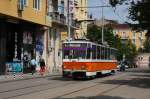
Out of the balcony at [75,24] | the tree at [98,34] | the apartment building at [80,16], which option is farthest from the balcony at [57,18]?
the tree at [98,34]

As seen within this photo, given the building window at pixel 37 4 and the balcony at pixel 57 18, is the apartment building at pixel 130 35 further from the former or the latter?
the building window at pixel 37 4

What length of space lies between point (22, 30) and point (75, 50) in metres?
15.2

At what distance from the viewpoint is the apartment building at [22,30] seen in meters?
47.0

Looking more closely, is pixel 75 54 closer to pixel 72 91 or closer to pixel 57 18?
pixel 72 91

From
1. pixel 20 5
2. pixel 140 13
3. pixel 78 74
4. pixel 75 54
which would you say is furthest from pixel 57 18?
pixel 140 13

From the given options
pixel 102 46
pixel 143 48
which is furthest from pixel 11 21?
pixel 143 48

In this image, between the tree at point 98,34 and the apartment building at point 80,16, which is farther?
the tree at point 98,34

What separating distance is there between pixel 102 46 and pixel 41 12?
45.3 feet

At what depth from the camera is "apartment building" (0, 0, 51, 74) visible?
47.0m

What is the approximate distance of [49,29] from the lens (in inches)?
2438

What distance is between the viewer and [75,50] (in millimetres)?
38344

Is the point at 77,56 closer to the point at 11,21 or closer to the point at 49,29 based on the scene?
the point at 11,21

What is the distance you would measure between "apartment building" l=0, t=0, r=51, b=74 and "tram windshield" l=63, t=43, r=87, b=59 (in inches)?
319

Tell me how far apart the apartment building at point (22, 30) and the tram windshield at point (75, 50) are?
8110 millimetres
